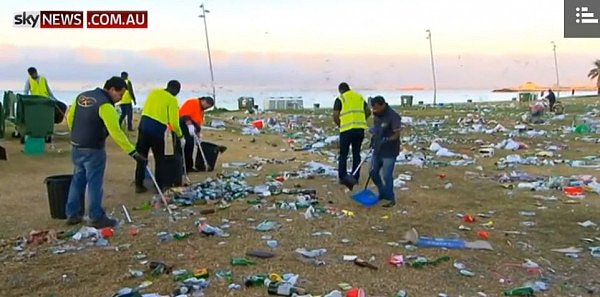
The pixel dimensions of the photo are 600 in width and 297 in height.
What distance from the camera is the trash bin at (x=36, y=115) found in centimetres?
1167

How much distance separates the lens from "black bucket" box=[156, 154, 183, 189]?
834 cm

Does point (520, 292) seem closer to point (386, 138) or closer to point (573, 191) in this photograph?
point (386, 138)

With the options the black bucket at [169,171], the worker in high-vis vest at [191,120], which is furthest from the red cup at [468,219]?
the worker in high-vis vest at [191,120]

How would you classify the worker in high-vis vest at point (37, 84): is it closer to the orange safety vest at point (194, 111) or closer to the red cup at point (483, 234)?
the orange safety vest at point (194, 111)

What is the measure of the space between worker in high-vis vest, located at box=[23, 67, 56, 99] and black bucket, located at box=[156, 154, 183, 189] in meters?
5.25

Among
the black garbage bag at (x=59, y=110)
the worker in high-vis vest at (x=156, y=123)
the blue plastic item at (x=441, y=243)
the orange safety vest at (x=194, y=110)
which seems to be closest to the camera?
the blue plastic item at (x=441, y=243)

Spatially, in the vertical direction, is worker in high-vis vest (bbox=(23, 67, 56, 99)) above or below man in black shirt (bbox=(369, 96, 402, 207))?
above

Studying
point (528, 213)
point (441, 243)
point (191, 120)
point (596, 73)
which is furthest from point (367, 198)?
point (596, 73)

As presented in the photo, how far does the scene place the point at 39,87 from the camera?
12.4m

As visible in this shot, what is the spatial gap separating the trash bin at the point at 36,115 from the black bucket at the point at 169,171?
14.9 ft

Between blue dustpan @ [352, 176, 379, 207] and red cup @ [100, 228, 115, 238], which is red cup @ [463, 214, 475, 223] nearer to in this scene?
blue dustpan @ [352, 176, 379, 207]

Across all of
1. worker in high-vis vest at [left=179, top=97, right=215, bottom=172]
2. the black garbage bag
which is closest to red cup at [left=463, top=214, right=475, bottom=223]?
worker in high-vis vest at [left=179, top=97, right=215, bottom=172]

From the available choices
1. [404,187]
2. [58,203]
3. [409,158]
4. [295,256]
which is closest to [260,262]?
[295,256]

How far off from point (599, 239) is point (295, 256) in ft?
9.93
